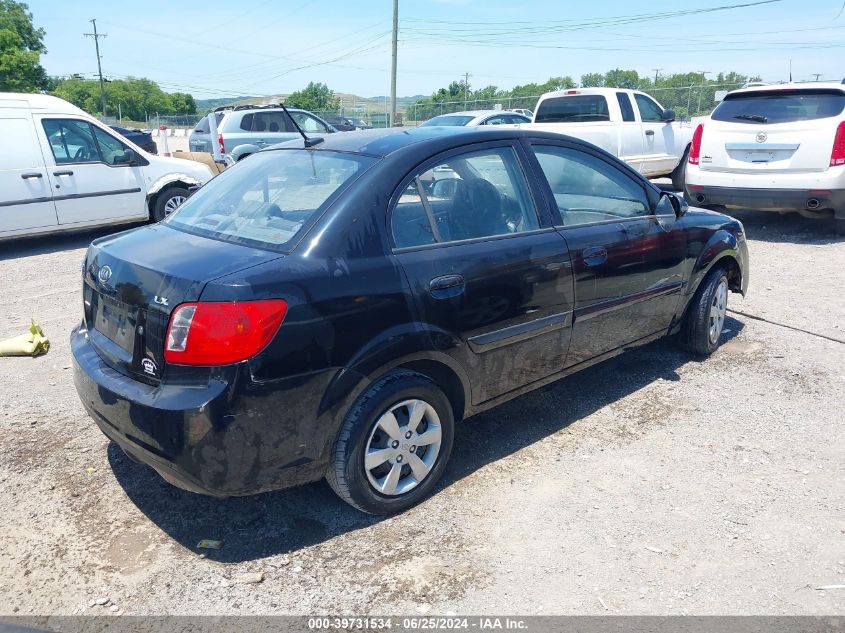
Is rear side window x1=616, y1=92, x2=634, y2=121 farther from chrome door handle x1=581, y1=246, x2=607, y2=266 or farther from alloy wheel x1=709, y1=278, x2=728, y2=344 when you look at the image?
chrome door handle x1=581, y1=246, x2=607, y2=266

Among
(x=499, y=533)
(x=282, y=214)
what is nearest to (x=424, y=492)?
(x=499, y=533)

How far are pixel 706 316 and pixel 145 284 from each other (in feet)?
12.5

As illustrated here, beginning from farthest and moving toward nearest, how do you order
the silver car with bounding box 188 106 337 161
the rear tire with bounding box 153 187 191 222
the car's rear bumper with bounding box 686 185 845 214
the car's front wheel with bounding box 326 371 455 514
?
the silver car with bounding box 188 106 337 161, the rear tire with bounding box 153 187 191 222, the car's rear bumper with bounding box 686 185 845 214, the car's front wheel with bounding box 326 371 455 514

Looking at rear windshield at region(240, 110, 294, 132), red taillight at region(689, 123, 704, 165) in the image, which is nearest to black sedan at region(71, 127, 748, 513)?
red taillight at region(689, 123, 704, 165)

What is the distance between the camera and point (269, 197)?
11.4 ft

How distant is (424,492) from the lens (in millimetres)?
3340

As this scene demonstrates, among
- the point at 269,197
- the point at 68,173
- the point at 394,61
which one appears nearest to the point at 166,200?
the point at 68,173

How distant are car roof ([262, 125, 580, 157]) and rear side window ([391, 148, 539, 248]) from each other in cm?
9

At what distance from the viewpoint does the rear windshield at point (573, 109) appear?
477 inches

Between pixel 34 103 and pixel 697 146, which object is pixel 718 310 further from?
pixel 34 103

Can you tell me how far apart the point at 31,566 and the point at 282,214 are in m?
1.84

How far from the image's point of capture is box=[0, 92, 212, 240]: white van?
8.48m

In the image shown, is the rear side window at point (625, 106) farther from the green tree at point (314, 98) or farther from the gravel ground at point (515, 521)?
the green tree at point (314, 98)

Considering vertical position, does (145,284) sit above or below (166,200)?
above
